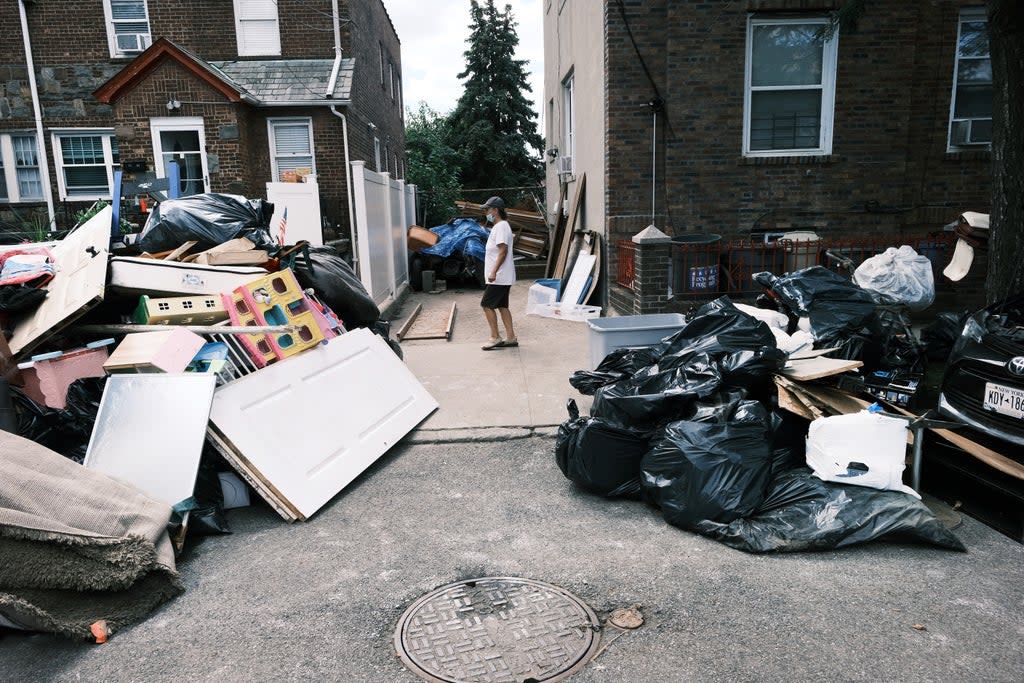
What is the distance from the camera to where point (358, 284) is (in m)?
6.10

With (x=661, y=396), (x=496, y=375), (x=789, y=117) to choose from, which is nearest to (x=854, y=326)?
(x=661, y=396)

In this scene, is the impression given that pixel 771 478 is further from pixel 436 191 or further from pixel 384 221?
pixel 436 191

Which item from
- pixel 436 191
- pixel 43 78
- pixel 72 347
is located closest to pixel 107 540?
pixel 72 347

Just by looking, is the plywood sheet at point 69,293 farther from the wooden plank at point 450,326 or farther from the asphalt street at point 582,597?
the wooden plank at point 450,326

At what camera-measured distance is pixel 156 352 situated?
154 inches

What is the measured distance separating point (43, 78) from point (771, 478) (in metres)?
19.0

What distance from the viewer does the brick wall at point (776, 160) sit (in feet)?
28.5

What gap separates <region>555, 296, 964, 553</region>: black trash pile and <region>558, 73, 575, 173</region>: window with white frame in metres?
8.86

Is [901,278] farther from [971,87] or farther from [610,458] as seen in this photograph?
[971,87]

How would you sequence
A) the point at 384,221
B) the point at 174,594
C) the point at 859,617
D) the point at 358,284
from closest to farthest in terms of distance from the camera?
the point at 859,617 < the point at 174,594 < the point at 358,284 < the point at 384,221

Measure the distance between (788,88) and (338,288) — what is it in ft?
21.6

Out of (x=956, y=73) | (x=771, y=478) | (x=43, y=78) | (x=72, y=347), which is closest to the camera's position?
(x=771, y=478)

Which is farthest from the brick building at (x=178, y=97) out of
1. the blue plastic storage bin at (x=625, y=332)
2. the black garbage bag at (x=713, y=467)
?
the black garbage bag at (x=713, y=467)

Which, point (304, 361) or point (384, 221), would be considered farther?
point (384, 221)
